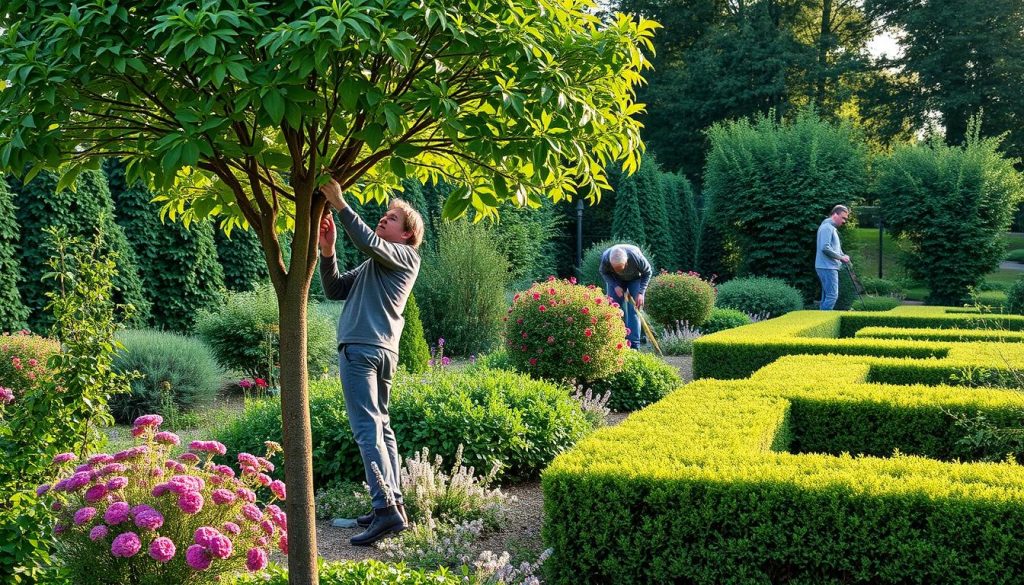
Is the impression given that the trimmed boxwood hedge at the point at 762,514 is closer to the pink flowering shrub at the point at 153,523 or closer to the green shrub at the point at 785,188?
the pink flowering shrub at the point at 153,523

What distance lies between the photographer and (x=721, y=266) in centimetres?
2355

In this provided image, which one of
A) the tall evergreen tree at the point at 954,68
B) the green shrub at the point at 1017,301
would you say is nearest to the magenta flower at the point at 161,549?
the green shrub at the point at 1017,301

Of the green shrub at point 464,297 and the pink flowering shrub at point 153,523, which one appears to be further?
the green shrub at point 464,297

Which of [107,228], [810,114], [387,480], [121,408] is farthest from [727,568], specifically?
[810,114]

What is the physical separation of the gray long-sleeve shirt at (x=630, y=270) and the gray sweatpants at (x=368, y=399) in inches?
236

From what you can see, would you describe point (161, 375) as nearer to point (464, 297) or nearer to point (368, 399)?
point (368, 399)

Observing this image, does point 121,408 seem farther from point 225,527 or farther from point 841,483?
point 841,483

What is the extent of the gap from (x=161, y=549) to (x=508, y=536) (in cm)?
211

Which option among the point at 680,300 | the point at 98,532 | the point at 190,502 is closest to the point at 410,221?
the point at 190,502

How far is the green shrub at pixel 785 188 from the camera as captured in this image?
18.1m

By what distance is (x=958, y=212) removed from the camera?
1673 cm

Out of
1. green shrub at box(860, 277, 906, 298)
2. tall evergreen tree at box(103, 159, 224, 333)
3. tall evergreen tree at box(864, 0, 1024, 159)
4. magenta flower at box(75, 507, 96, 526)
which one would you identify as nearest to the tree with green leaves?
magenta flower at box(75, 507, 96, 526)

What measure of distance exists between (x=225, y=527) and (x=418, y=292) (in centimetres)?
914

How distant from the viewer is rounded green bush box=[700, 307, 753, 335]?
46.3 ft
